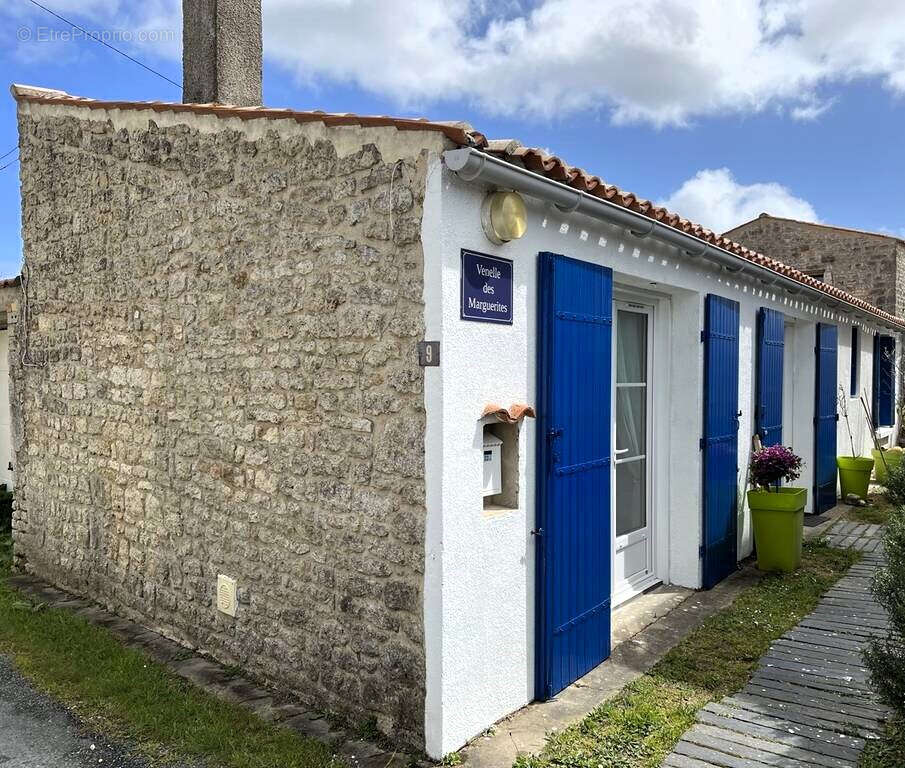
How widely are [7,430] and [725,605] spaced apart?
26.6 feet

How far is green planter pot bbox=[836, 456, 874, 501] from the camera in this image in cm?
1007

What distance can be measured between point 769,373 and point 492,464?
4783 mm

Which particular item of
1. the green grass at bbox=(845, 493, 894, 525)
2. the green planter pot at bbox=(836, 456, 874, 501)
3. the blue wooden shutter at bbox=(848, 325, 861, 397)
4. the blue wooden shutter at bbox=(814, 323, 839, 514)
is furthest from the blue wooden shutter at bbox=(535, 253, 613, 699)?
the blue wooden shutter at bbox=(848, 325, 861, 397)

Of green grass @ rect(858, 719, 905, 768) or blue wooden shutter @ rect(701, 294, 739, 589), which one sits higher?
blue wooden shutter @ rect(701, 294, 739, 589)

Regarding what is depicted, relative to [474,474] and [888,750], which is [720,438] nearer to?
[888,750]

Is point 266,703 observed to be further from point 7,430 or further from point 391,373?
point 7,430

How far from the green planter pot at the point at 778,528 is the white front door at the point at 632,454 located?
1228 mm

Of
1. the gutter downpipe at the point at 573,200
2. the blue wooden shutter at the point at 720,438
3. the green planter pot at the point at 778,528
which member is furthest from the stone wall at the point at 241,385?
the green planter pot at the point at 778,528

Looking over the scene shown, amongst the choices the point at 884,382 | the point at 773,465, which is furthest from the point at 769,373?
the point at 884,382

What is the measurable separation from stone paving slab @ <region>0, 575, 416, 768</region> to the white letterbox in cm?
134

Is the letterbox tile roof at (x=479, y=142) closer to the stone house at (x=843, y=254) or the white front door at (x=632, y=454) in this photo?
the white front door at (x=632, y=454)

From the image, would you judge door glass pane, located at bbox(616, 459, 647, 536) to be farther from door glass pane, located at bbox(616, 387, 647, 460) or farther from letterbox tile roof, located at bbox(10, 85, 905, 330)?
letterbox tile roof, located at bbox(10, 85, 905, 330)

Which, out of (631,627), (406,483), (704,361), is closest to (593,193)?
(406,483)

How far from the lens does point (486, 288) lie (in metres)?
3.63
